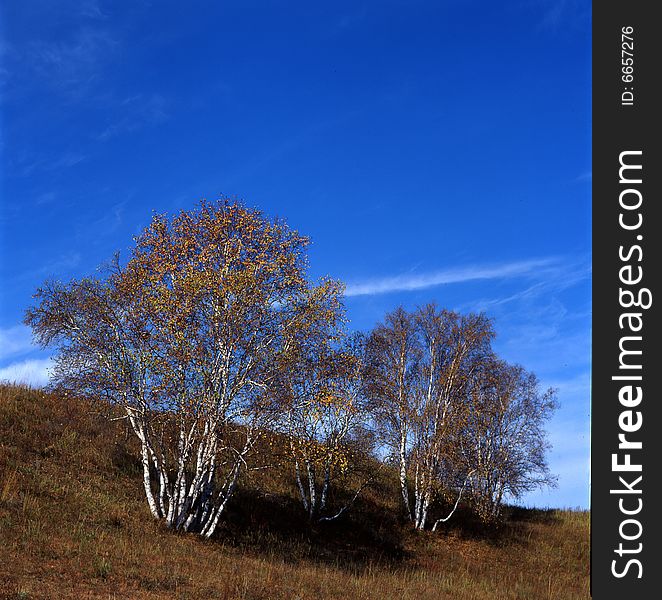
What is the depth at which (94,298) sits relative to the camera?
930 inches

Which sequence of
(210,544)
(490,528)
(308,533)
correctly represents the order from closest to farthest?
(210,544)
(308,533)
(490,528)

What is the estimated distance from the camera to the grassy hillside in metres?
17.1

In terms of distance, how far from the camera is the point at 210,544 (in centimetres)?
2220

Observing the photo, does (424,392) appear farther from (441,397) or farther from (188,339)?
(188,339)

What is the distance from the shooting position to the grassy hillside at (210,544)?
674 inches

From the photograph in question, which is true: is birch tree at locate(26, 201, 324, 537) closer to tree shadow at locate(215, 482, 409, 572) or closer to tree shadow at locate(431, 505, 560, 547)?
tree shadow at locate(215, 482, 409, 572)

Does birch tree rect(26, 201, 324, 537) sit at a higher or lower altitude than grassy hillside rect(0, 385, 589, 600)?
higher

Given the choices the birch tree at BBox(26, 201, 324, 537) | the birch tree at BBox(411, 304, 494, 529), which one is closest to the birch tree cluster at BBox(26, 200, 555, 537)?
the birch tree at BBox(26, 201, 324, 537)

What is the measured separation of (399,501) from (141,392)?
19837 mm

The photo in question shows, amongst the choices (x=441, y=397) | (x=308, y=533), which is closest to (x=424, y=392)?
(x=441, y=397)

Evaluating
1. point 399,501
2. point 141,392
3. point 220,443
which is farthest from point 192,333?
point 399,501

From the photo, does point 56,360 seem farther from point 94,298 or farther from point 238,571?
point 238,571

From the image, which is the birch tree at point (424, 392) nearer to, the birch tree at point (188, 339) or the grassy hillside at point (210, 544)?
the grassy hillside at point (210, 544)

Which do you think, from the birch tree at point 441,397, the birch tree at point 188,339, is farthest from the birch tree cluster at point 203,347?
the birch tree at point 441,397
